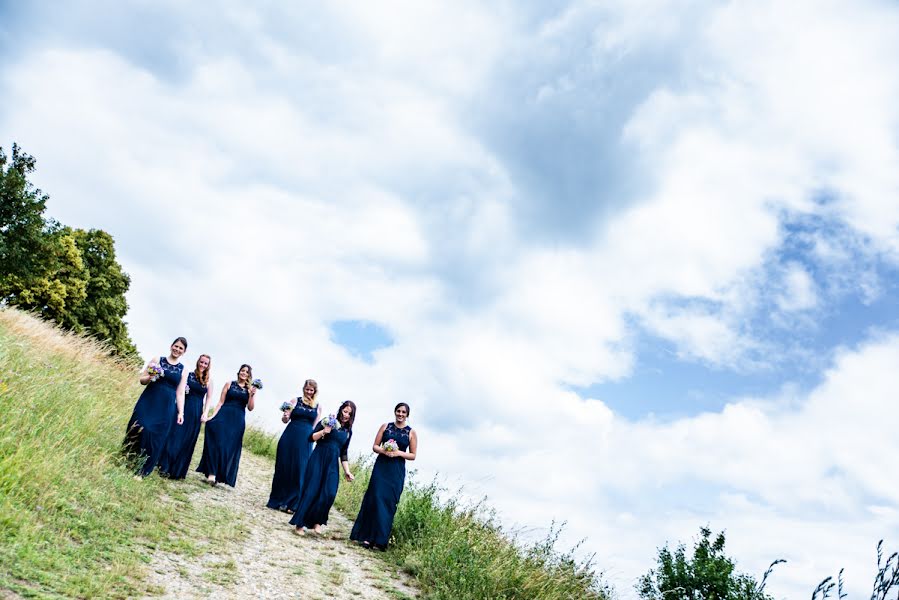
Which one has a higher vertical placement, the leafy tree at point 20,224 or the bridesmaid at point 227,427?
the leafy tree at point 20,224

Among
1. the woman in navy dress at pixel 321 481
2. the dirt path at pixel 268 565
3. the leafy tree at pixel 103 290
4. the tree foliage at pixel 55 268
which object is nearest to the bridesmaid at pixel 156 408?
the dirt path at pixel 268 565

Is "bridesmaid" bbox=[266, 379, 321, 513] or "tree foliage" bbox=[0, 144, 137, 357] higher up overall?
"tree foliage" bbox=[0, 144, 137, 357]

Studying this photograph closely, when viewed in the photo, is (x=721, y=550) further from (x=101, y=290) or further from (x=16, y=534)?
(x=101, y=290)

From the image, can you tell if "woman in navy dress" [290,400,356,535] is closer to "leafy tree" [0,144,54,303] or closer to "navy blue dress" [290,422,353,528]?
"navy blue dress" [290,422,353,528]

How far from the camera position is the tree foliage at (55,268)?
2953cm

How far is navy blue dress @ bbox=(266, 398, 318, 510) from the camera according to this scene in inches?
495

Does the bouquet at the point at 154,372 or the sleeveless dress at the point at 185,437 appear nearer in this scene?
the bouquet at the point at 154,372

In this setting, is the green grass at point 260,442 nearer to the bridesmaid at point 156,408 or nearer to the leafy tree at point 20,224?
the bridesmaid at point 156,408

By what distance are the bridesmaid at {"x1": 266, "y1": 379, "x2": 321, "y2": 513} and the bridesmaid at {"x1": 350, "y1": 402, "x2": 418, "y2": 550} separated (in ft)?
6.37

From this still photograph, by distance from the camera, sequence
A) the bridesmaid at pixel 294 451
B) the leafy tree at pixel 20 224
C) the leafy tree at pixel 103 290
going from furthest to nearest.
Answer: the leafy tree at pixel 103 290, the leafy tree at pixel 20 224, the bridesmaid at pixel 294 451

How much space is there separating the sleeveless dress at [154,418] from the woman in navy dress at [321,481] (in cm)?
258

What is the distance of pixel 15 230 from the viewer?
1165 inches

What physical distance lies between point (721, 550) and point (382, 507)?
616cm

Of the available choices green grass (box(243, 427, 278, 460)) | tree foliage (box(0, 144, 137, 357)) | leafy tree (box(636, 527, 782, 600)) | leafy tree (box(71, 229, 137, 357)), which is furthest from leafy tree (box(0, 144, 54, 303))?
leafy tree (box(636, 527, 782, 600))
